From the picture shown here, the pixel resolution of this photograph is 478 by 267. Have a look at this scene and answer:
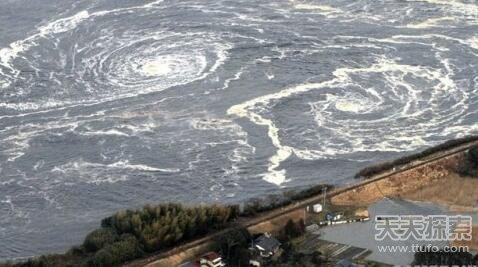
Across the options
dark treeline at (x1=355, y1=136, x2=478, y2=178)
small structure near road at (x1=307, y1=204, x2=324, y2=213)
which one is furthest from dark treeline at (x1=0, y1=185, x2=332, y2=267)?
dark treeline at (x1=355, y1=136, x2=478, y2=178)

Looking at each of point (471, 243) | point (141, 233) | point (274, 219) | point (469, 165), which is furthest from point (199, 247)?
point (469, 165)

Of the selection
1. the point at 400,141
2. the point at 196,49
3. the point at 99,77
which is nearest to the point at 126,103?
the point at 99,77

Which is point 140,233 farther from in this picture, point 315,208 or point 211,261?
point 315,208

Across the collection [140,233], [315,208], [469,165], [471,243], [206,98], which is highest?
[206,98]

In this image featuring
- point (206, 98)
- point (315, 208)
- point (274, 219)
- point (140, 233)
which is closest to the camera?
point (140, 233)

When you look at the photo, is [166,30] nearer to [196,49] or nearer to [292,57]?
[196,49]

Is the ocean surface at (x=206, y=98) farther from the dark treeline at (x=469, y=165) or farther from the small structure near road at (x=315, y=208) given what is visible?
the small structure near road at (x=315, y=208)

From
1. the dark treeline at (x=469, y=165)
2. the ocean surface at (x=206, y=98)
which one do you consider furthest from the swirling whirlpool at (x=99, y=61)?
the dark treeline at (x=469, y=165)
